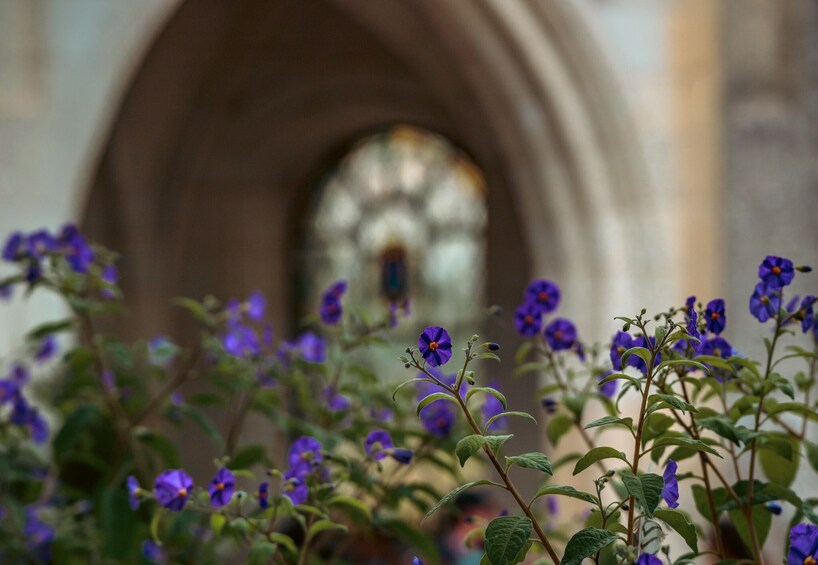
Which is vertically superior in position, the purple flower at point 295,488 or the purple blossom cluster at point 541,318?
the purple blossom cluster at point 541,318

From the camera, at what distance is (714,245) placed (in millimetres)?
3348

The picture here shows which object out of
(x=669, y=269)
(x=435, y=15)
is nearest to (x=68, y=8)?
(x=435, y=15)

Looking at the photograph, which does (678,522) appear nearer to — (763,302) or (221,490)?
(763,302)

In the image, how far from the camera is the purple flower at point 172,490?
2.86ft

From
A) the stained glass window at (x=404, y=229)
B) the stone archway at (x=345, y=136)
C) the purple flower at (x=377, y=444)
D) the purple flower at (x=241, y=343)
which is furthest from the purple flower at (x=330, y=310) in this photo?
the stained glass window at (x=404, y=229)

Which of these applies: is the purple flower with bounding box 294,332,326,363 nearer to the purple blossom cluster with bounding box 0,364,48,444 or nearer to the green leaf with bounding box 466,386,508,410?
the purple blossom cluster with bounding box 0,364,48,444

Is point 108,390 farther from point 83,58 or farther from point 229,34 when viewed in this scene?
point 229,34

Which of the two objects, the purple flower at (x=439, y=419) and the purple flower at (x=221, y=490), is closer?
the purple flower at (x=221, y=490)

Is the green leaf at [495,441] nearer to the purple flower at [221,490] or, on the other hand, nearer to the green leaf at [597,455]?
the green leaf at [597,455]

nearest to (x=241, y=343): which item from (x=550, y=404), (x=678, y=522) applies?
(x=550, y=404)

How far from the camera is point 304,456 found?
2.98 feet

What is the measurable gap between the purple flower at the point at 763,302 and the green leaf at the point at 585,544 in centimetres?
24

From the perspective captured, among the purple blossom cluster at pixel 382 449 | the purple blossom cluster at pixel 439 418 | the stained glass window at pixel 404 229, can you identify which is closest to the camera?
the purple blossom cluster at pixel 382 449

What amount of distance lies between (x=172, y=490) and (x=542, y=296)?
0.32 meters
